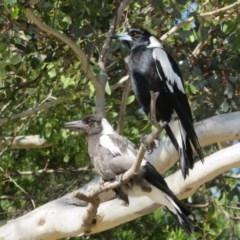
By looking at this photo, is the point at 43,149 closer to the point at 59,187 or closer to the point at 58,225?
the point at 59,187

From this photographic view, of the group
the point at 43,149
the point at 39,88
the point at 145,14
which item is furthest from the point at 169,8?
the point at 43,149

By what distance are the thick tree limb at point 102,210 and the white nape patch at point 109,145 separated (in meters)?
0.22

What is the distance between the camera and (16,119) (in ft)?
16.3

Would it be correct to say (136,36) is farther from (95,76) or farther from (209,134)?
(209,134)

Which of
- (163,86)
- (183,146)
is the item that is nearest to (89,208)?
(183,146)

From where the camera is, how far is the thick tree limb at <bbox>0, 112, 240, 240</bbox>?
393cm

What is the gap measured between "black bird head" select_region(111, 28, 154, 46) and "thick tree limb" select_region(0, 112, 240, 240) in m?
0.74

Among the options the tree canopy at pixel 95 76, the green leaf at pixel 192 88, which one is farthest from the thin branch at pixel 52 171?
the green leaf at pixel 192 88

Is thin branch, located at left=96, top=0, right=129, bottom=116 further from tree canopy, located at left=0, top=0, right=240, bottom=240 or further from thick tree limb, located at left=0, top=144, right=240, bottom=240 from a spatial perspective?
thick tree limb, located at left=0, top=144, right=240, bottom=240

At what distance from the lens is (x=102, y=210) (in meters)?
3.96

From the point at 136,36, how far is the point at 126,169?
1263mm

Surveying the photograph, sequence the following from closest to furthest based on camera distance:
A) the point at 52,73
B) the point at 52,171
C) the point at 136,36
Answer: the point at 136,36
the point at 52,73
the point at 52,171

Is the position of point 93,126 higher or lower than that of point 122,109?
higher

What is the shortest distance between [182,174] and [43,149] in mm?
2333
